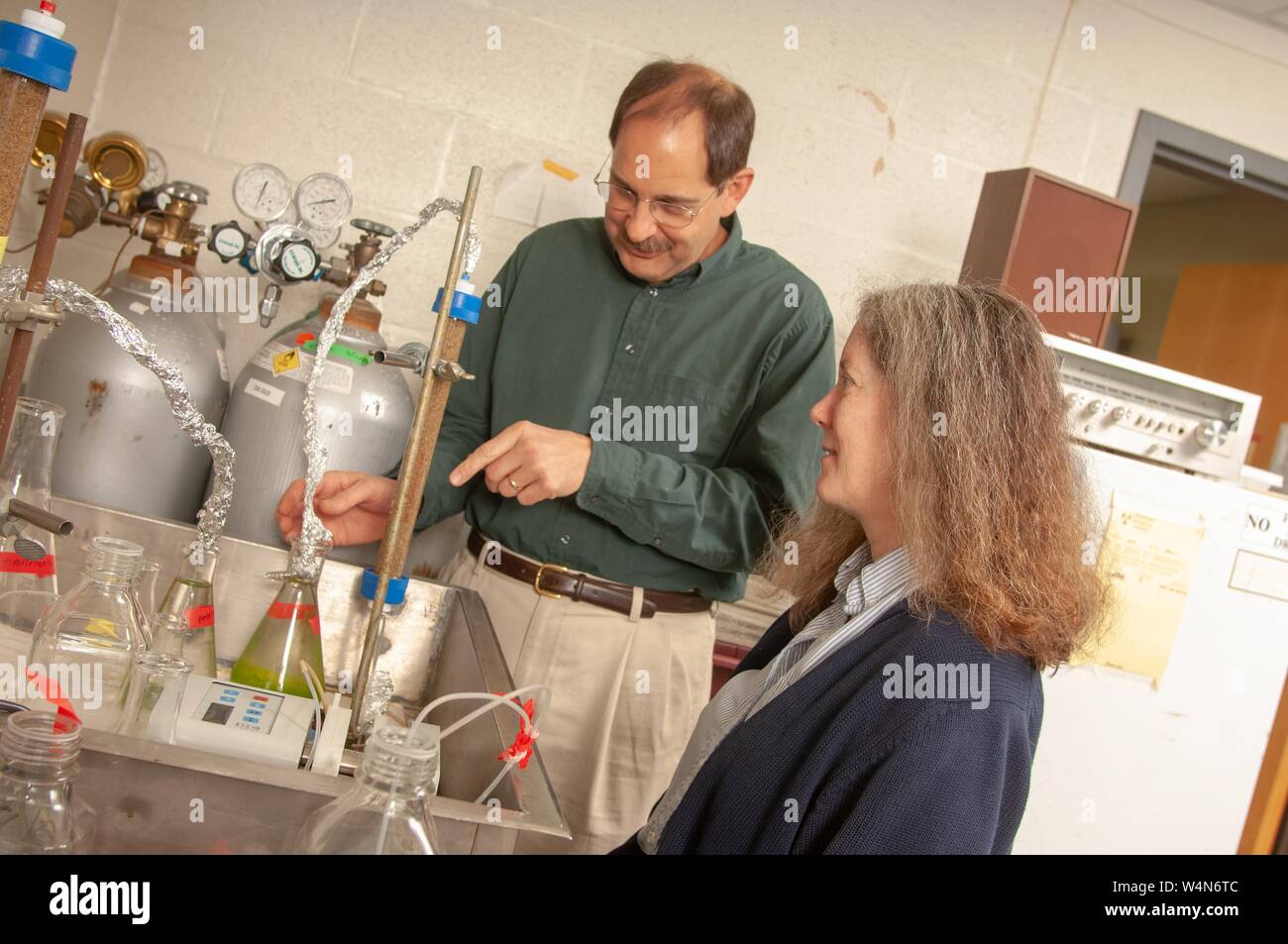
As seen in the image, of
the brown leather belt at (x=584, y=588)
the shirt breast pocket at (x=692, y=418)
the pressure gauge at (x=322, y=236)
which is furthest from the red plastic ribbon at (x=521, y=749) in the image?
the pressure gauge at (x=322, y=236)

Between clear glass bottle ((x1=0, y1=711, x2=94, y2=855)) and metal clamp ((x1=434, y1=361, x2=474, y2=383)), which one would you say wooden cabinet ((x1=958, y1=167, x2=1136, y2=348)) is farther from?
clear glass bottle ((x1=0, y1=711, x2=94, y2=855))

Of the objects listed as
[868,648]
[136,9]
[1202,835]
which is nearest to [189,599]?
[868,648]

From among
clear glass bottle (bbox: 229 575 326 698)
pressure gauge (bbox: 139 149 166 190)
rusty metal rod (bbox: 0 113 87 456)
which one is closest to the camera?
rusty metal rod (bbox: 0 113 87 456)

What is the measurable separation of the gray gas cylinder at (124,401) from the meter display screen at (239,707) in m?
0.91

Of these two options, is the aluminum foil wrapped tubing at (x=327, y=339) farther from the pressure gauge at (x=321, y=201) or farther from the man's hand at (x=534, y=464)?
the pressure gauge at (x=321, y=201)

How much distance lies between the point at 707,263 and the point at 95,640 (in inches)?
48.7

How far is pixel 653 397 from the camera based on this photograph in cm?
183

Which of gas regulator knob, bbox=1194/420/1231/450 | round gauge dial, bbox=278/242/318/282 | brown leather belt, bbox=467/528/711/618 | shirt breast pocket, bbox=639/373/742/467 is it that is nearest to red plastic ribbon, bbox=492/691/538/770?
brown leather belt, bbox=467/528/711/618

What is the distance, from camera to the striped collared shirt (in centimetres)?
109

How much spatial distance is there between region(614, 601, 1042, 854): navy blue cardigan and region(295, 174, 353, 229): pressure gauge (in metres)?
1.36

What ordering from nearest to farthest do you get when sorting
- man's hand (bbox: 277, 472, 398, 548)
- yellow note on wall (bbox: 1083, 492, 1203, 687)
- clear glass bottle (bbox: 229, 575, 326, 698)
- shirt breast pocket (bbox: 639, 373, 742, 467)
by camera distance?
clear glass bottle (bbox: 229, 575, 326, 698), man's hand (bbox: 277, 472, 398, 548), shirt breast pocket (bbox: 639, 373, 742, 467), yellow note on wall (bbox: 1083, 492, 1203, 687)

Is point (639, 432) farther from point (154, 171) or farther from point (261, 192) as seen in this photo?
point (154, 171)

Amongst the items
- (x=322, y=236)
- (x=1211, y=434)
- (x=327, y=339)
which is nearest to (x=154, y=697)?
(x=327, y=339)

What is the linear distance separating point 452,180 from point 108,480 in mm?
957
